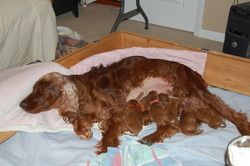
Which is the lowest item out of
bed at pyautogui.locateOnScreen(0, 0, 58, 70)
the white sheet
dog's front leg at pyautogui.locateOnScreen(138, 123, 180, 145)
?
the white sheet

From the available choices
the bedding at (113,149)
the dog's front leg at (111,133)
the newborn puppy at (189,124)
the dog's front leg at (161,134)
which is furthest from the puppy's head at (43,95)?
the newborn puppy at (189,124)

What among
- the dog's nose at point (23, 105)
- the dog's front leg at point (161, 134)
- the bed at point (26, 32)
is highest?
the bed at point (26, 32)

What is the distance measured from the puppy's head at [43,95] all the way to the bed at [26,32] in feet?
2.49

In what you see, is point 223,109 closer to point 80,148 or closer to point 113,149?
point 113,149

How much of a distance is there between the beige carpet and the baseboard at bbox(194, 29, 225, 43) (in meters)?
0.06

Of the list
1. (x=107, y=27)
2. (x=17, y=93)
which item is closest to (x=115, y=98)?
(x=17, y=93)

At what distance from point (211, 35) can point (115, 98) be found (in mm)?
2183

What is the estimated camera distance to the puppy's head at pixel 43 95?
1.86 metres

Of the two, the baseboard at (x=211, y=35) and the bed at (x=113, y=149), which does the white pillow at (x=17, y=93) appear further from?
the baseboard at (x=211, y=35)

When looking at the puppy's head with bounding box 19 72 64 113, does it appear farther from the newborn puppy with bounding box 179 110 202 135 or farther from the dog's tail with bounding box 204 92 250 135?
the dog's tail with bounding box 204 92 250 135

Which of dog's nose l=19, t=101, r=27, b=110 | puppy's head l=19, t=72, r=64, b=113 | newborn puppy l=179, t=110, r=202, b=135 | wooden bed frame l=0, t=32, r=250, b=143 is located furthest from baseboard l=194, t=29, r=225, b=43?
dog's nose l=19, t=101, r=27, b=110

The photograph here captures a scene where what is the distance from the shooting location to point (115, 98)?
82.0 inches

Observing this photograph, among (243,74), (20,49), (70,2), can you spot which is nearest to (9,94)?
(20,49)

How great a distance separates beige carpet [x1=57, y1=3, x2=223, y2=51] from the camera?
3.85 m
